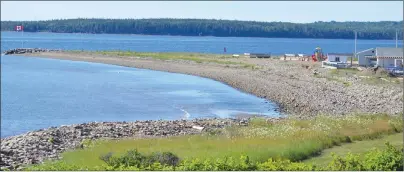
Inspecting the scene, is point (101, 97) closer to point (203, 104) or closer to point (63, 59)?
point (203, 104)

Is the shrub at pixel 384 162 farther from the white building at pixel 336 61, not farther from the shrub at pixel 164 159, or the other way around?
the white building at pixel 336 61

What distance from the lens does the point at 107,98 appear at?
182 ft

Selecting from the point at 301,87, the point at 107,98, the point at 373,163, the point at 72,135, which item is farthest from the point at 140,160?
Answer: the point at 301,87

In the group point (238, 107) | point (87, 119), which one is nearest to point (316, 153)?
point (87, 119)

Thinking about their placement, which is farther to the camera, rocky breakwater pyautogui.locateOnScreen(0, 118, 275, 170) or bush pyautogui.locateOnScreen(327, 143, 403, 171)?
rocky breakwater pyautogui.locateOnScreen(0, 118, 275, 170)

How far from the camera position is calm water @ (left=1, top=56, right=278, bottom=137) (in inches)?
1698

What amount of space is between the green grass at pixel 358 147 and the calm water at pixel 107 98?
51.2 ft

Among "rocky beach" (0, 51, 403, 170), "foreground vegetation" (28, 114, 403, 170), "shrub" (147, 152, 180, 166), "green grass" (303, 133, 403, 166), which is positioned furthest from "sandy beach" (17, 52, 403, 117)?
"shrub" (147, 152, 180, 166)

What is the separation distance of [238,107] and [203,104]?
3475 millimetres

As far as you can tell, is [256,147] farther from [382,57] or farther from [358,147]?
[382,57]

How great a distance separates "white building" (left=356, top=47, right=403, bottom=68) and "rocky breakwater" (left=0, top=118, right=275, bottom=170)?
35.9 meters

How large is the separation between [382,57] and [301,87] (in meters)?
15.9

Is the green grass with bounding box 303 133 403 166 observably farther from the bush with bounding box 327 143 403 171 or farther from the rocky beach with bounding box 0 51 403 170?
the rocky beach with bounding box 0 51 403 170

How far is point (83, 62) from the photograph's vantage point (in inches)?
4208
